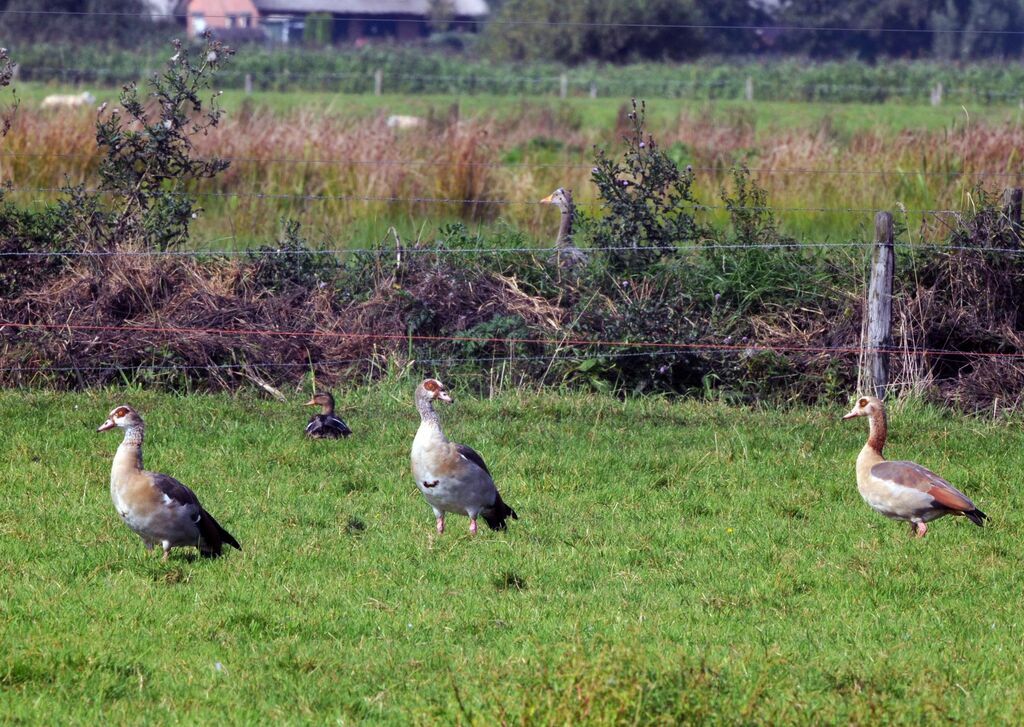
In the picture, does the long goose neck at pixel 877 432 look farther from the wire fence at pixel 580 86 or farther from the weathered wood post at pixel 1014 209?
the wire fence at pixel 580 86

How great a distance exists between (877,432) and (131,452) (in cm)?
509

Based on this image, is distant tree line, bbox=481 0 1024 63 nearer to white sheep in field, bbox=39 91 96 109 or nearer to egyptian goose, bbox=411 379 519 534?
white sheep in field, bbox=39 91 96 109

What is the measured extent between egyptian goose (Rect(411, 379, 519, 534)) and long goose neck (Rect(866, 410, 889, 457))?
105 inches

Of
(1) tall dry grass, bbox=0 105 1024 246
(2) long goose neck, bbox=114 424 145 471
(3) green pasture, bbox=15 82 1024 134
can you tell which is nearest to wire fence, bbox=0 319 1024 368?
(1) tall dry grass, bbox=0 105 1024 246

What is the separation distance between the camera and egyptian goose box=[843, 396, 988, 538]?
28.2ft

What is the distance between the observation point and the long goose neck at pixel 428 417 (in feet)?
28.6

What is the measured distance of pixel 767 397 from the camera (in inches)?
524

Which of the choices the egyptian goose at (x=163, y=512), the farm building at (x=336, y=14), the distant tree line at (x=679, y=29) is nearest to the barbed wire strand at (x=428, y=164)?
the egyptian goose at (x=163, y=512)

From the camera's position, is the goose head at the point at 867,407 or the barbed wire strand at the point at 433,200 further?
the barbed wire strand at the point at 433,200

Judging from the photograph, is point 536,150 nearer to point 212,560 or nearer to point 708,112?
point 708,112

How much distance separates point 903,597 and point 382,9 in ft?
354

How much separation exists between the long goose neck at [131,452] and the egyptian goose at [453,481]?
1.67 meters

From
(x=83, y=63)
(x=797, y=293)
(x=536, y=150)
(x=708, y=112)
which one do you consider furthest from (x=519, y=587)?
(x=83, y=63)

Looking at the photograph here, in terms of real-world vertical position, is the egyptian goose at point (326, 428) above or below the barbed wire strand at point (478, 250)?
below
